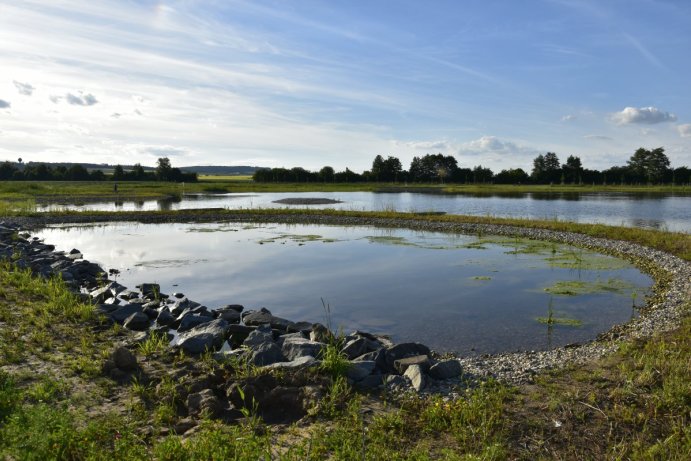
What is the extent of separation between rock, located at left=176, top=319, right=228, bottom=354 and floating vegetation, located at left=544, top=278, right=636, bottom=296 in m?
12.0

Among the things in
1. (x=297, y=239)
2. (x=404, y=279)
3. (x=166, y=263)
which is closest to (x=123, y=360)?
(x=404, y=279)

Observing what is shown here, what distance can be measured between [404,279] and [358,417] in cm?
1314

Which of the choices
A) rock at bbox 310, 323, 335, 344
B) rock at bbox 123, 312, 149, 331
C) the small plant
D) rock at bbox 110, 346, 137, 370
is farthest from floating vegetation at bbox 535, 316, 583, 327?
rock at bbox 123, 312, 149, 331

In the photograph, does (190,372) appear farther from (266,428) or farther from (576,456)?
(576,456)

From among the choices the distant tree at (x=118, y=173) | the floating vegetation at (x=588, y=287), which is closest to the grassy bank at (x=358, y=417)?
the floating vegetation at (x=588, y=287)

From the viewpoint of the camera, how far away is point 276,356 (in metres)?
9.50

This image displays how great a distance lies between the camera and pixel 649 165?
4646 inches

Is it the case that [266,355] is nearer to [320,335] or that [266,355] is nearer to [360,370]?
[360,370]

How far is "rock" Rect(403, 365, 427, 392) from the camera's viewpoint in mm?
8203

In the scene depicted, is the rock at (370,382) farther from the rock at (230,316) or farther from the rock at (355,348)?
the rock at (230,316)

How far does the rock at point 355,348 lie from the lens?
10.0 metres

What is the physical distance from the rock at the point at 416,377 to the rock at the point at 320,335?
8.11ft

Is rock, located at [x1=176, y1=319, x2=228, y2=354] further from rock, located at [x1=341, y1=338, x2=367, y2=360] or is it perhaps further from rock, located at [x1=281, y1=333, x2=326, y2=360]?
rock, located at [x1=341, y1=338, x2=367, y2=360]

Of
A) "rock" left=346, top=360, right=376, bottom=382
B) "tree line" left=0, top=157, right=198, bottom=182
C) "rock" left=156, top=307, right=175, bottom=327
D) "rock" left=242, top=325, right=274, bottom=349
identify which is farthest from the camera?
"tree line" left=0, top=157, right=198, bottom=182
